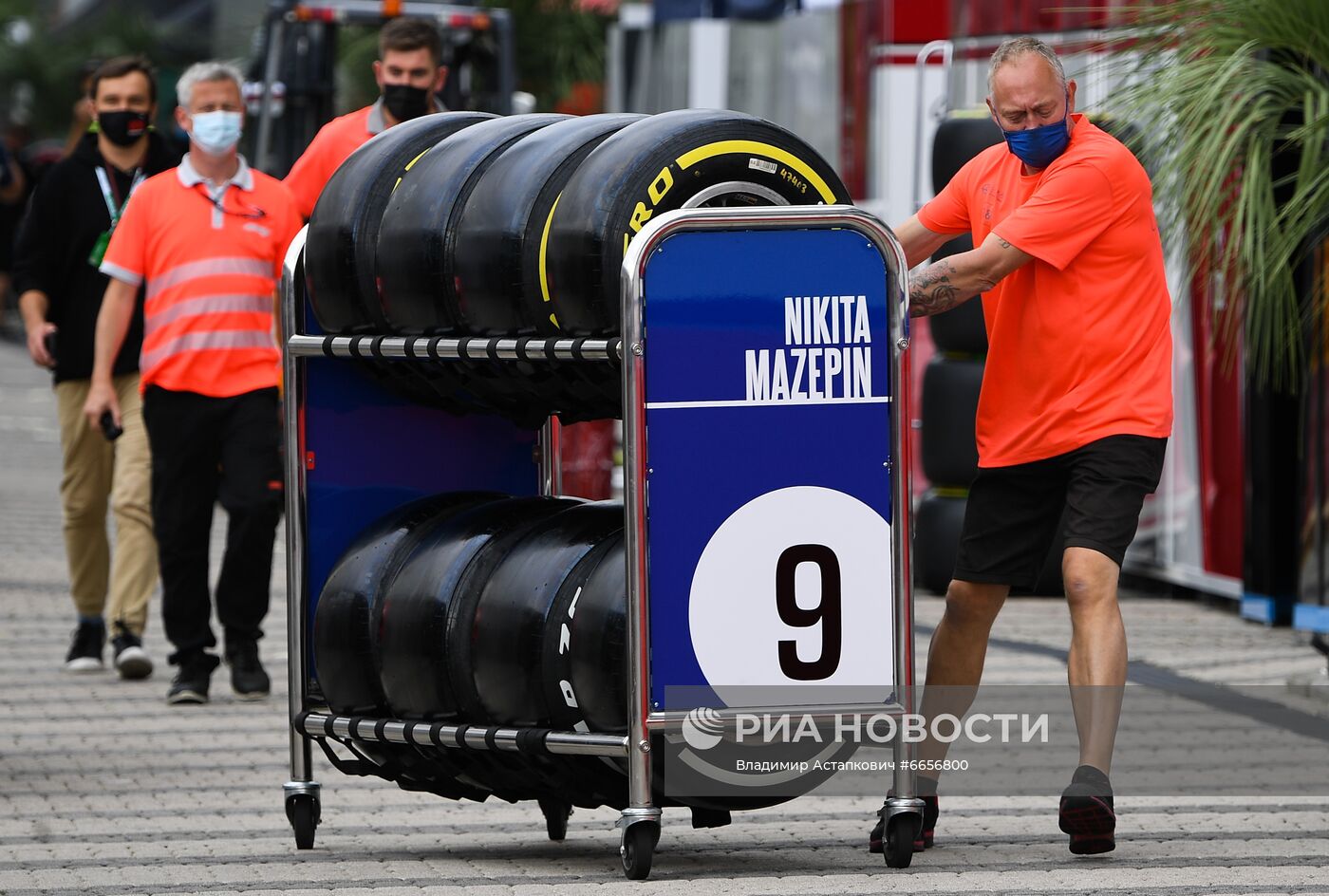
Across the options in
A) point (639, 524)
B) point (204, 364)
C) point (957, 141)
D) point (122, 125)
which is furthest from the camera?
point (957, 141)

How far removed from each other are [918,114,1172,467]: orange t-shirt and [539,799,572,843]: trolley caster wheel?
1262mm

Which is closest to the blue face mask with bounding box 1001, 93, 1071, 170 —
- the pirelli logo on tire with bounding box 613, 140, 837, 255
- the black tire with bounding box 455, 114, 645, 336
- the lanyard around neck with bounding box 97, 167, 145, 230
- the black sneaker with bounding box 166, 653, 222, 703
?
the pirelli logo on tire with bounding box 613, 140, 837, 255

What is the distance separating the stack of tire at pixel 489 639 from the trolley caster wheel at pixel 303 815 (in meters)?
0.16

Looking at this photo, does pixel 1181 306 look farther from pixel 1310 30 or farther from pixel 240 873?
pixel 240 873

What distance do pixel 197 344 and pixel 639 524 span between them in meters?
3.11

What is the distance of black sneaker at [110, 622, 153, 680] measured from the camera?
8195 millimetres

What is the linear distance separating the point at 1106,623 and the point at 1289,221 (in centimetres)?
270

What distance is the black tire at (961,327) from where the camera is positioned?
33.3 feet

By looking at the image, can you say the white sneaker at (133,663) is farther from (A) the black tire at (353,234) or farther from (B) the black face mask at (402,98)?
(A) the black tire at (353,234)

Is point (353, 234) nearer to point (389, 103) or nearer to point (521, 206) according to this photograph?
point (521, 206)

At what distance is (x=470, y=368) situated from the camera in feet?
17.2

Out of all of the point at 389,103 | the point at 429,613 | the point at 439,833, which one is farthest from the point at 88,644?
the point at 429,613

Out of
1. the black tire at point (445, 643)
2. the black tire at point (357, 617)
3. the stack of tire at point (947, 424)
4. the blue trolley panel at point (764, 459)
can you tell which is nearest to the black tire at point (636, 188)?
the blue trolley panel at point (764, 459)

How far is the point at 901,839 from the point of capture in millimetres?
5020
